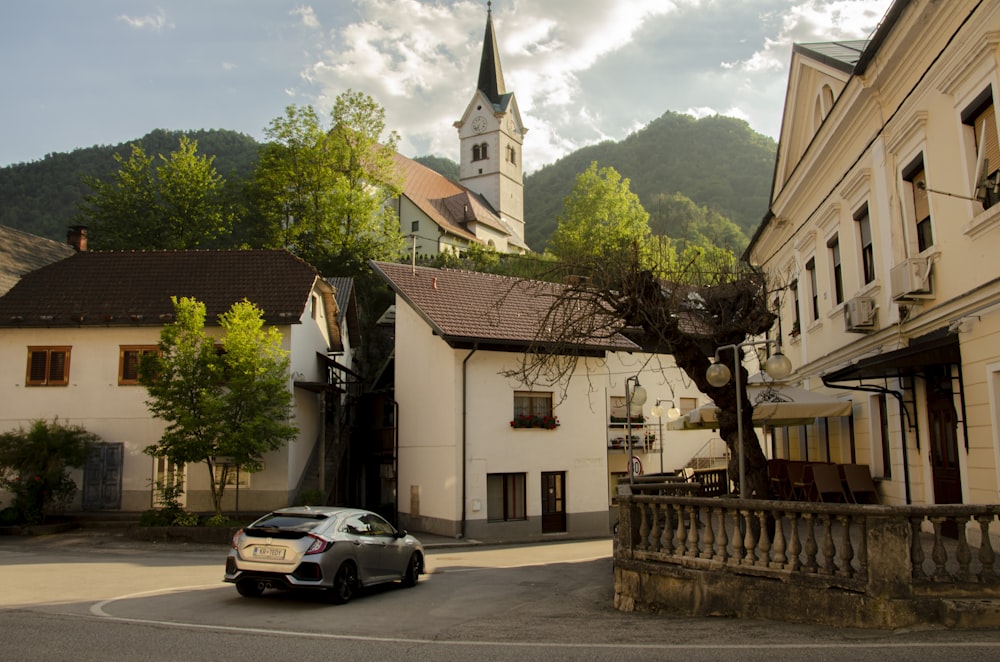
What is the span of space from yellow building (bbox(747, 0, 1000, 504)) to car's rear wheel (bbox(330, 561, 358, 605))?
8.70 m

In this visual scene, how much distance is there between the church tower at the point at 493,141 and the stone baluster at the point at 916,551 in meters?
78.8

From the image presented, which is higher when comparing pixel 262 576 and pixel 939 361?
pixel 939 361

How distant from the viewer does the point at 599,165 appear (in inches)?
3797

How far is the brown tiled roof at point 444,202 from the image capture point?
70.8m

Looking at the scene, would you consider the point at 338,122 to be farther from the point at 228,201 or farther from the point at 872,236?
the point at 872,236

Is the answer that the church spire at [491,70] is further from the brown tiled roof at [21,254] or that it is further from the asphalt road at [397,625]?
the asphalt road at [397,625]

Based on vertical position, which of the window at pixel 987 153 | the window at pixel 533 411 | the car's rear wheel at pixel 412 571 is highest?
the window at pixel 987 153

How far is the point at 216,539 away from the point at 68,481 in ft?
18.7

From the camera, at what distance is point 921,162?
1291 centimetres

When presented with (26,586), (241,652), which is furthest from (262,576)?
(26,586)

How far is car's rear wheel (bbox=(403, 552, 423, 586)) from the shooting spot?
13977 mm

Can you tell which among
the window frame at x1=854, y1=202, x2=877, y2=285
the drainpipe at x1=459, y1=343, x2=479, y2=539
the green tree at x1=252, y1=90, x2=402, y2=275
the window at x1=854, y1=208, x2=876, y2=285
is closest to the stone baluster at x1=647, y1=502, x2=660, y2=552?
the window frame at x1=854, y1=202, x2=877, y2=285

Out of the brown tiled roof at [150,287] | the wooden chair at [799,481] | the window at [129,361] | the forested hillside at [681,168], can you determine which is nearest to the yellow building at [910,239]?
the wooden chair at [799,481]

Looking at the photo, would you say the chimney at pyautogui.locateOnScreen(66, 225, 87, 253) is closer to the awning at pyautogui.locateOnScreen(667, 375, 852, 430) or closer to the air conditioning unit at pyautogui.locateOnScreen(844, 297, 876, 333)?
the awning at pyautogui.locateOnScreen(667, 375, 852, 430)
